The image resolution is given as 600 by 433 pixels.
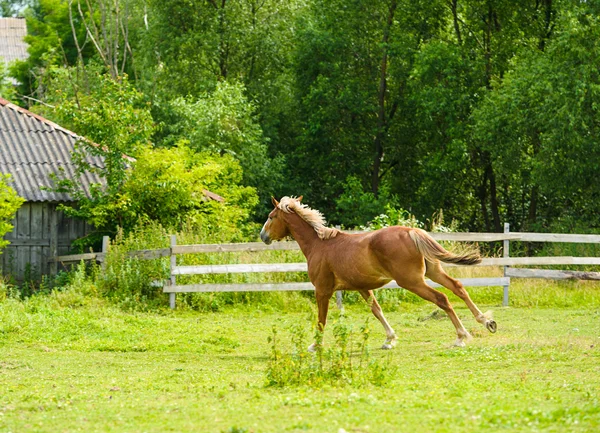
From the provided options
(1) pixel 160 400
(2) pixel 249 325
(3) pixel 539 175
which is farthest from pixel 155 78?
(1) pixel 160 400

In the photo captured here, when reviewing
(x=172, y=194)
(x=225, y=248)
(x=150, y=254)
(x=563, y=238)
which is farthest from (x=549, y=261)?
(x=172, y=194)

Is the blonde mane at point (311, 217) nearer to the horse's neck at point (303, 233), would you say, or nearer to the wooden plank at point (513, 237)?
the horse's neck at point (303, 233)

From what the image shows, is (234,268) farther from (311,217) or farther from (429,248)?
(429,248)

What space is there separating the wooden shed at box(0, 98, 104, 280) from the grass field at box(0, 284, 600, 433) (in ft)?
13.5

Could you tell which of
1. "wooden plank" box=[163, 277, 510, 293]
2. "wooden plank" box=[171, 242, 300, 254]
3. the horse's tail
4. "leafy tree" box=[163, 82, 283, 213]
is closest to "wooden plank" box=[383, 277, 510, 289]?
"wooden plank" box=[163, 277, 510, 293]

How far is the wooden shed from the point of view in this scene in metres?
19.8

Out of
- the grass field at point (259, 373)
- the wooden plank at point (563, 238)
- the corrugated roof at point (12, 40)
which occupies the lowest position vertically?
the grass field at point (259, 373)

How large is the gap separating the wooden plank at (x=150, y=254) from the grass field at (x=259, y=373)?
1168 mm

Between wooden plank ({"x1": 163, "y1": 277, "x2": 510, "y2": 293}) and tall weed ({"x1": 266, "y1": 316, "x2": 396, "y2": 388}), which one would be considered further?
wooden plank ({"x1": 163, "y1": 277, "x2": 510, "y2": 293})

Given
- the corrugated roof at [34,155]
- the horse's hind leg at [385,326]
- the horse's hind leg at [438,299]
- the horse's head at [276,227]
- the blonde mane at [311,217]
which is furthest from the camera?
the corrugated roof at [34,155]

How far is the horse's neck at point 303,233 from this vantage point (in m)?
12.5

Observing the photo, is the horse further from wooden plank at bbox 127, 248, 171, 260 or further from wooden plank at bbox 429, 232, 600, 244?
wooden plank at bbox 429, 232, 600, 244

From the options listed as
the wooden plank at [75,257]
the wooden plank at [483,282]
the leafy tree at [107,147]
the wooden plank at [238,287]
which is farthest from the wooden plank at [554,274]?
the wooden plank at [75,257]

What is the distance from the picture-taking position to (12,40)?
68688 millimetres
